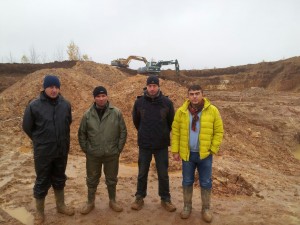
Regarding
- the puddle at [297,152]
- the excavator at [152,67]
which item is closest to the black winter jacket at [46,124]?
the puddle at [297,152]

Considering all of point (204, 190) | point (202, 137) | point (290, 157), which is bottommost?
point (290, 157)

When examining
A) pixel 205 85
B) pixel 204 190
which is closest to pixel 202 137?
pixel 204 190

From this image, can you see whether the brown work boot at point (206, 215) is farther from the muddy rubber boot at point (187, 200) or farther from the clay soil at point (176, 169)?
the muddy rubber boot at point (187, 200)

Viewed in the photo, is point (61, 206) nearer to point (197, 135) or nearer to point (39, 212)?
point (39, 212)

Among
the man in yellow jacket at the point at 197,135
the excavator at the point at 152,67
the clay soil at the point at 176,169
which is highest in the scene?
the excavator at the point at 152,67

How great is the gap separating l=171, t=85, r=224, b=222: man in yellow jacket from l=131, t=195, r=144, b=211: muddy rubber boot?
829 millimetres

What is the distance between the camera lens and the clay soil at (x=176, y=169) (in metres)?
4.52

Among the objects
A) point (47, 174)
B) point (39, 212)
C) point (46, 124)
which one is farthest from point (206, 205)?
point (46, 124)

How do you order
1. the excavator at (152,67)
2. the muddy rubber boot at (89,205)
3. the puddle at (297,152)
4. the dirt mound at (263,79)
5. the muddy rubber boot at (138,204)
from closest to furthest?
the muddy rubber boot at (89,205)
the muddy rubber boot at (138,204)
the puddle at (297,152)
the excavator at (152,67)
the dirt mound at (263,79)

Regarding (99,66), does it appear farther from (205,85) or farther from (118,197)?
(118,197)

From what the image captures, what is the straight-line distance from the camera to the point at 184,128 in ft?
13.4

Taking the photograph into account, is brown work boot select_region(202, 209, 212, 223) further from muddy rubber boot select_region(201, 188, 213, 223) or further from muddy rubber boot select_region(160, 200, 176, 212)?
muddy rubber boot select_region(160, 200, 176, 212)

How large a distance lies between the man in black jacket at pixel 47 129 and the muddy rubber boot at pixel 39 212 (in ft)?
0.14

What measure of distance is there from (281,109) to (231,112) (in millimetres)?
3512
